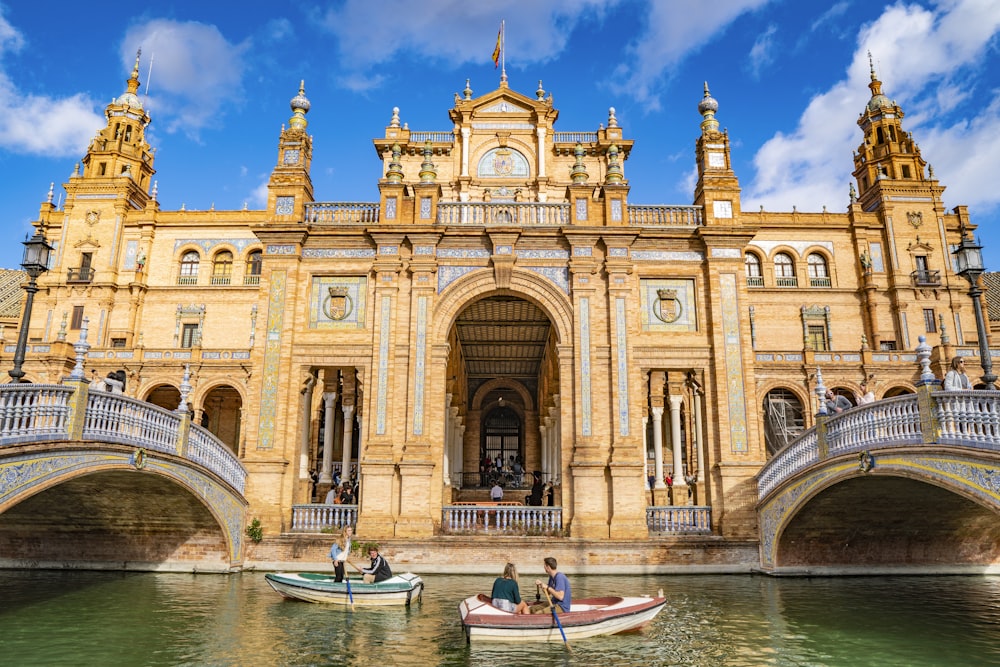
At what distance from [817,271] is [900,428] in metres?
29.8

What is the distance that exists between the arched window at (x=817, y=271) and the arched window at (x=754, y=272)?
2622 mm

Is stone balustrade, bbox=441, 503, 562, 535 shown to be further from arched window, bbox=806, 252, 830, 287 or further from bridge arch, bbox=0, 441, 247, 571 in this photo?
arched window, bbox=806, 252, 830, 287

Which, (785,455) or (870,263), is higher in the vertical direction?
(870,263)

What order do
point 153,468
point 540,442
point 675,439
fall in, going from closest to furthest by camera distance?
point 153,468, point 675,439, point 540,442

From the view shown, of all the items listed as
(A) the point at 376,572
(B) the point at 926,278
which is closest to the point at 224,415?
(A) the point at 376,572

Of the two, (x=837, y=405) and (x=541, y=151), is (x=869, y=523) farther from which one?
(x=541, y=151)

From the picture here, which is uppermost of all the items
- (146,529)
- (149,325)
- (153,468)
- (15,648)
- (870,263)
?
(870,263)

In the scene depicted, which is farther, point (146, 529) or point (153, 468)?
point (146, 529)

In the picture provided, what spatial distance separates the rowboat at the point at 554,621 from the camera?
9297 mm

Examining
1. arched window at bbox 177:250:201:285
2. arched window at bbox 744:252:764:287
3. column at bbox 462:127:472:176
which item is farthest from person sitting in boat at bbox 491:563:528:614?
arched window at bbox 177:250:201:285

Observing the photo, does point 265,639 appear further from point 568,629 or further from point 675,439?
point 675,439

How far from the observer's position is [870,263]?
37.1 m

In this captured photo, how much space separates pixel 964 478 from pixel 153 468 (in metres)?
13.2

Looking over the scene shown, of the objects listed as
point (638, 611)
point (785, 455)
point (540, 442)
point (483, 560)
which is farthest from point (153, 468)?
point (540, 442)
